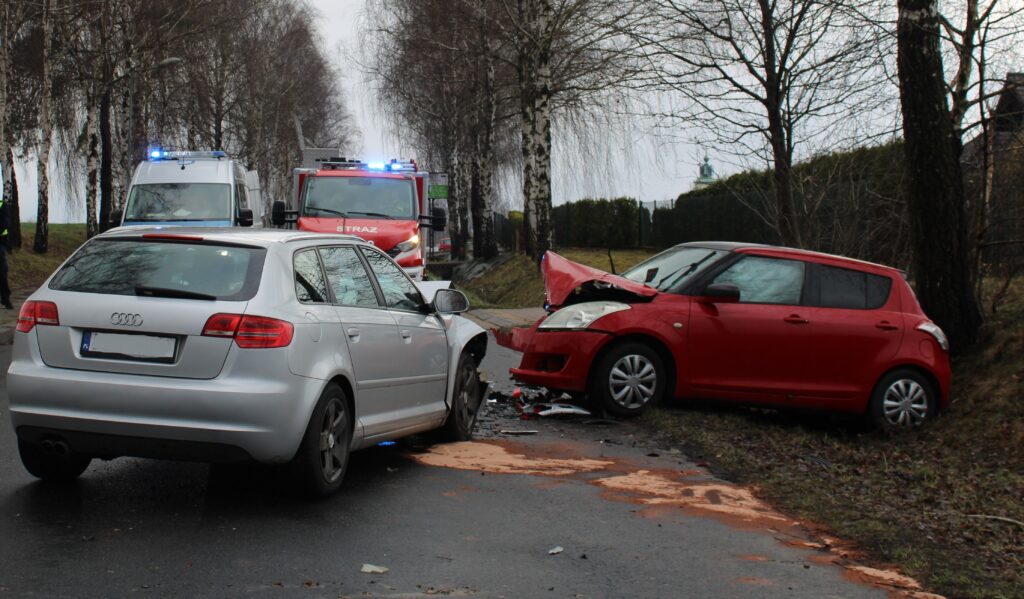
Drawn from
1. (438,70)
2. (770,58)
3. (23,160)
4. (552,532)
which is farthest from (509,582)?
(23,160)

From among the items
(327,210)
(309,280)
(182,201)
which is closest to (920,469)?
(309,280)

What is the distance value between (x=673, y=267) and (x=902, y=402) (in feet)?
7.75

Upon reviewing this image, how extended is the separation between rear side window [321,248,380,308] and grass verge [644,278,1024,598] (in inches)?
107

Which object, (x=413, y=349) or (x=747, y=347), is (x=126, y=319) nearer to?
(x=413, y=349)

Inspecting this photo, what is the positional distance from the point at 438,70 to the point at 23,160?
19.2m

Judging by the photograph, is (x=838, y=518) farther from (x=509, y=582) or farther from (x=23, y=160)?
(x=23, y=160)

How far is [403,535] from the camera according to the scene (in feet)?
19.1

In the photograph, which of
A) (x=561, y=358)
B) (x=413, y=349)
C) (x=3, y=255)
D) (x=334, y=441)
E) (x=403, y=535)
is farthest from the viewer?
(x=3, y=255)

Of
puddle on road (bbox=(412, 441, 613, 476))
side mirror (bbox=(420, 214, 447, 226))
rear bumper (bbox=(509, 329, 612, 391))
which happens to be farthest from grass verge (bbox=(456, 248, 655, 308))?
puddle on road (bbox=(412, 441, 613, 476))

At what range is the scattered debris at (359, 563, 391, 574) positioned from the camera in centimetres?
510

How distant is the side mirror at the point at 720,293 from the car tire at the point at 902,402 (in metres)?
1.57

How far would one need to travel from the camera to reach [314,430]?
20.4ft

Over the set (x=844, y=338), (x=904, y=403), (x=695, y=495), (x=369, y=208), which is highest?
(x=369, y=208)

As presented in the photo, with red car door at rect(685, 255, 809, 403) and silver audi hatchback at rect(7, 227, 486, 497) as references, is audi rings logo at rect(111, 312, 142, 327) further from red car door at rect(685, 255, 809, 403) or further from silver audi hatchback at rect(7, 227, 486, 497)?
red car door at rect(685, 255, 809, 403)
